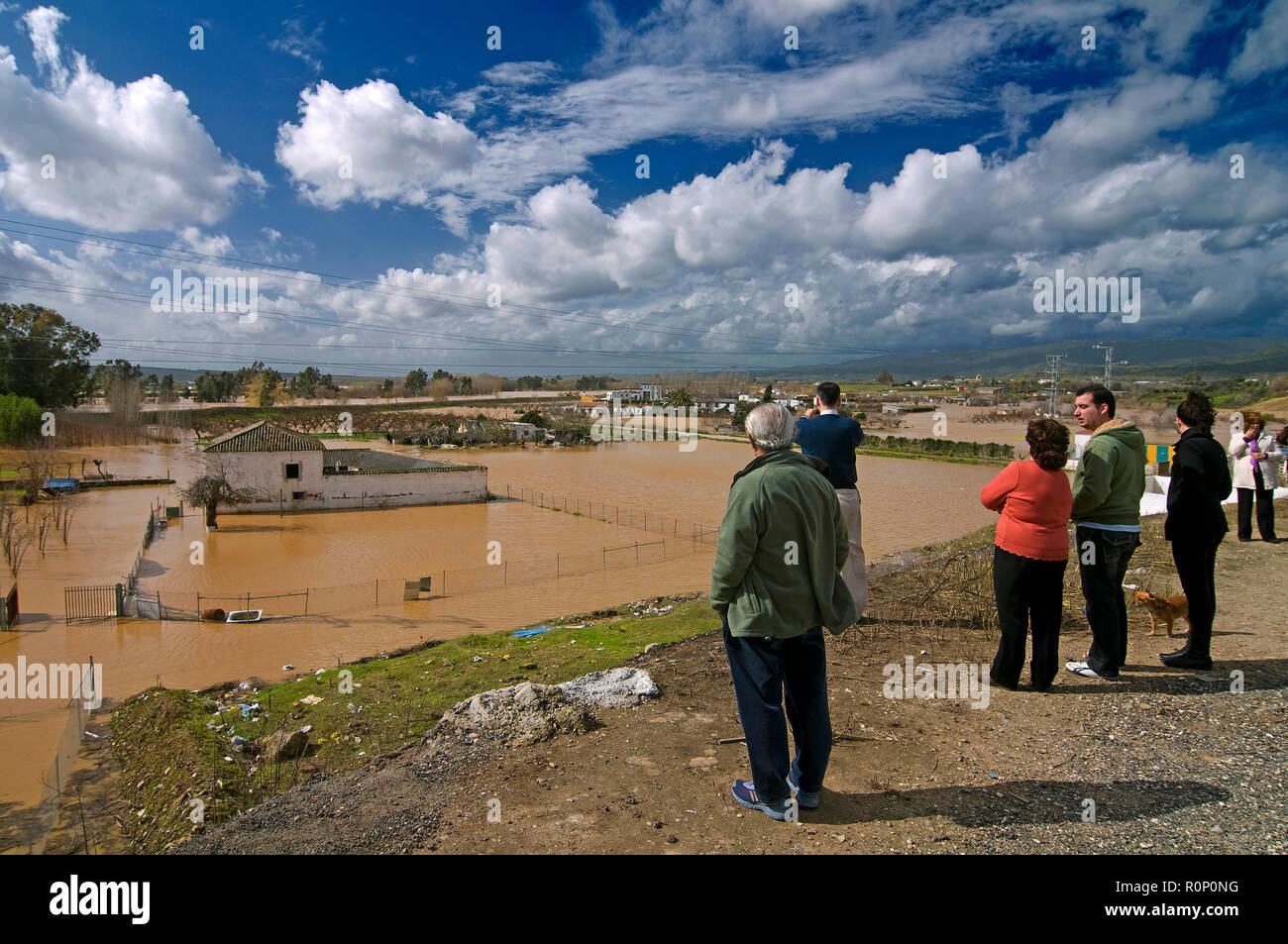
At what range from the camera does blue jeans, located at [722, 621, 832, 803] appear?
3270 millimetres

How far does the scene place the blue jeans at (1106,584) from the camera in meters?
4.96

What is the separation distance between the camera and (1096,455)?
16.1 feet

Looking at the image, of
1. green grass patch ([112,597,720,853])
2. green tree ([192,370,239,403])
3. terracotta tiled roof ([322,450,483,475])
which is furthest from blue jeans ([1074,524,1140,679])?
green tree ([192,370,239,403])

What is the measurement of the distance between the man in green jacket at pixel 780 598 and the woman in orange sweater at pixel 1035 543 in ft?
6.40

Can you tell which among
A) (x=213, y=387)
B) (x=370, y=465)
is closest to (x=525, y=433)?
(x=370, y=465)

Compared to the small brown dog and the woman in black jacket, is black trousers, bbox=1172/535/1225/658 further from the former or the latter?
the small brown dog

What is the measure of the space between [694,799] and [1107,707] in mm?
3011

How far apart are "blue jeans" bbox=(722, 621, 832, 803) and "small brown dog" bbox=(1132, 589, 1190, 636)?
177 inches

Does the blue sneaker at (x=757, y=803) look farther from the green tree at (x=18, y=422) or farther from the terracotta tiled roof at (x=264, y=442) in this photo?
the green tree at (x=18, y=422)

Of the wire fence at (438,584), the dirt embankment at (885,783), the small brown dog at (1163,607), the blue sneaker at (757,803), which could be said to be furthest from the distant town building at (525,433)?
the blue sneaker at (757,803)

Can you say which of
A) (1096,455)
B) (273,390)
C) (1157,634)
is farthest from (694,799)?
(273,390)

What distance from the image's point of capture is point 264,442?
1236 inches
